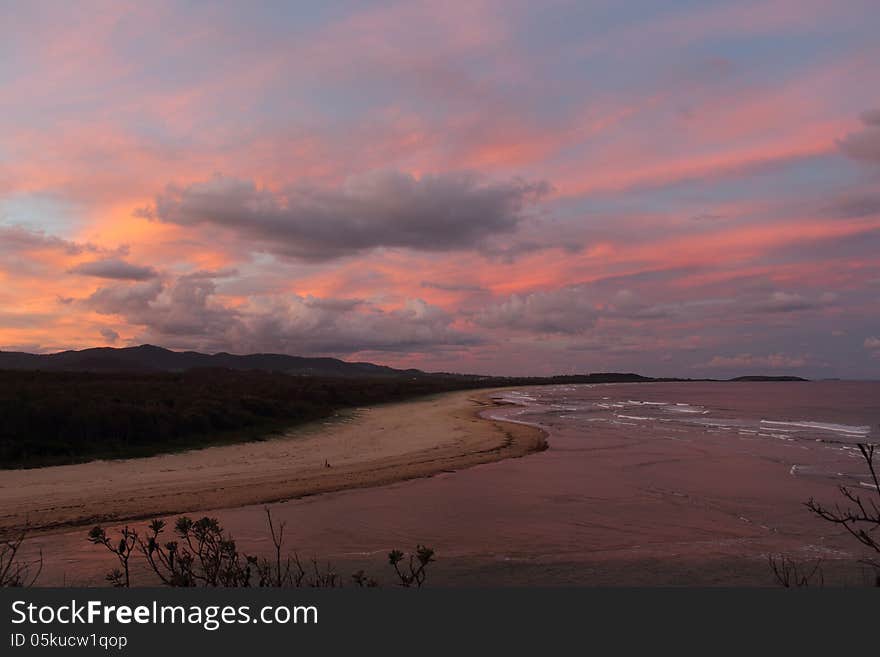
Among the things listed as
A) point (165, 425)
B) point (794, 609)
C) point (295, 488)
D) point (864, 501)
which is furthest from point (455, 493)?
point (165, 425)

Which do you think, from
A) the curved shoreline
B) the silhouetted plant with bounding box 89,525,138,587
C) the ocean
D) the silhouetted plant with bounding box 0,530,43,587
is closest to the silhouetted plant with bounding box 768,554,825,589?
the ocean

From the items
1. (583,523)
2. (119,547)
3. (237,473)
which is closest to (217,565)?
(119,547)

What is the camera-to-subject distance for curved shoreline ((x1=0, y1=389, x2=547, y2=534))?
611 inches

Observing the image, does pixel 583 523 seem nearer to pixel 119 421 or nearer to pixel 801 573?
pixel 801 573

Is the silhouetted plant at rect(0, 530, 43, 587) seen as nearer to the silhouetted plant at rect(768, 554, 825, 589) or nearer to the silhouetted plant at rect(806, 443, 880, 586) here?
the silhouetted plant at rect(806, 443, 880, 586)

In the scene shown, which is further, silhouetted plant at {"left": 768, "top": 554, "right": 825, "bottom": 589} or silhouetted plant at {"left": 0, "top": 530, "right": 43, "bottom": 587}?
silhouetted plant at {"left": 768, "top": 554, "right": 825, "bottom": 589}

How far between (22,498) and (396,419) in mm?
32934

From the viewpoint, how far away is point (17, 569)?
7277 mm

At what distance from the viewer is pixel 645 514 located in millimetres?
15477

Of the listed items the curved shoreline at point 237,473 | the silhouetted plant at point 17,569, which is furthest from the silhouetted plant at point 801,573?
the curved shoreline at point 237,473

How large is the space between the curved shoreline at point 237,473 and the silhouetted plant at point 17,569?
1.82 meters

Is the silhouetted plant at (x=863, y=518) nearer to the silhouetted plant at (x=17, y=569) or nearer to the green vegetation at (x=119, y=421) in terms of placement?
the silhouetted plant at (x=17, y=569)

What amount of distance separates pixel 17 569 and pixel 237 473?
586 inches

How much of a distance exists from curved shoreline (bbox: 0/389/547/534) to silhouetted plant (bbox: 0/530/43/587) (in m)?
1.82
